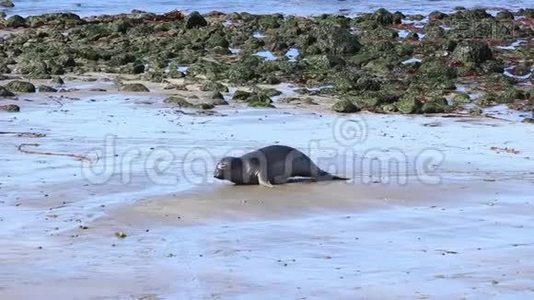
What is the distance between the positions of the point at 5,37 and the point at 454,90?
1024 centimetres

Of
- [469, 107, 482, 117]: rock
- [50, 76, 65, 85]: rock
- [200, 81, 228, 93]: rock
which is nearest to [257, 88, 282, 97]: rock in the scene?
[200, 81, 228, 93]: rock

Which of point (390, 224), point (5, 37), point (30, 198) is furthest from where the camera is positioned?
point (5, 37)

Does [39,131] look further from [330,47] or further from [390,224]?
[330,47]

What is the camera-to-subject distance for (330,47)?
830 inches

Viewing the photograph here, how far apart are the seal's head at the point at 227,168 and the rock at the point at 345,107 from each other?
4.81 m

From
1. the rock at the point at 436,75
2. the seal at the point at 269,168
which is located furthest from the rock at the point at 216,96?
the seal at the point at 269,168

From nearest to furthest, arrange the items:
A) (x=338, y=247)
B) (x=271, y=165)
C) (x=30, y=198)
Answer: (x=338, y=247), (x=30, y=198), (x=271, y=165)

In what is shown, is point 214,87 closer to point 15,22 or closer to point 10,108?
point 10,108

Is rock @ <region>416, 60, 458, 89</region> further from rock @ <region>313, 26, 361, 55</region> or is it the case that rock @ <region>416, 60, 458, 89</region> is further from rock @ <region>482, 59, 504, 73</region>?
rock @ <region>313, 26, 361, 55</region>

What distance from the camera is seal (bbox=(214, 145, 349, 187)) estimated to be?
423 inches

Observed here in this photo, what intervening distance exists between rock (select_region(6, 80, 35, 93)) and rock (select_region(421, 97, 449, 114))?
Result: 5382 millimetres

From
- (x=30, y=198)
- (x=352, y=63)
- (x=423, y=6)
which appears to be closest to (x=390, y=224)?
(x=30, y=198)

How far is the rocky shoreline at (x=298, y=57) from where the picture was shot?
16.7 m

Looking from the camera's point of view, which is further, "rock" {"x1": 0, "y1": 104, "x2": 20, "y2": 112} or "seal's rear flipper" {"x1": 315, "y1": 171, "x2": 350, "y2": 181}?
"rock" {"x1": 0, "y1": 104, "x2": 20, "y2": 112}
